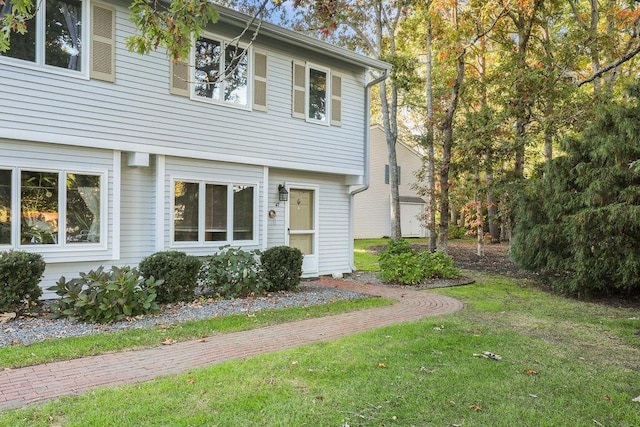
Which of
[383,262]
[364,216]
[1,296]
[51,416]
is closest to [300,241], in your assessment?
[383,262]

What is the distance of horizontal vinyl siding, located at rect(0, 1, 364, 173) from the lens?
6555mm

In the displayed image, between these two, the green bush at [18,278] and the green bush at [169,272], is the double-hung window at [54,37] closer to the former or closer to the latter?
the green bush at [18,278]

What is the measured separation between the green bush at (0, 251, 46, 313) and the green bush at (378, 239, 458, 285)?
6773mm

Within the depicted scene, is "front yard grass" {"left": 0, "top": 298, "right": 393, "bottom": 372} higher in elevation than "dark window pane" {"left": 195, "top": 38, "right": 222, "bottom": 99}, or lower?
lower

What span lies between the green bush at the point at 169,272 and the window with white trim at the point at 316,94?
4341mm

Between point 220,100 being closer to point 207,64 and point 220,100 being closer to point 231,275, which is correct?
point 207,64

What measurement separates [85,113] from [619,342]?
8.18 metres

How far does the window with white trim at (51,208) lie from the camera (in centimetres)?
638

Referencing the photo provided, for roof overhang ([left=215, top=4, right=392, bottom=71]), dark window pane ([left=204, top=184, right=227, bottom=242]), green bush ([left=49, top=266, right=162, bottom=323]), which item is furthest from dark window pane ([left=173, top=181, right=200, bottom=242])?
roof overhang ([left=215, top=4, right=392, bottom=71])

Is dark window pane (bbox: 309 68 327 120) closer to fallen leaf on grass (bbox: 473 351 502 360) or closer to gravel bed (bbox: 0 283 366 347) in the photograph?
gravel bed (bbox: 0 283 366 347)

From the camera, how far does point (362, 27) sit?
17.6 m

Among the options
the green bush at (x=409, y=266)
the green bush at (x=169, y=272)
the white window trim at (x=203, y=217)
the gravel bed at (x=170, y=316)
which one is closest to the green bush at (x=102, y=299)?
the gravel bed at (x=170, y=316)

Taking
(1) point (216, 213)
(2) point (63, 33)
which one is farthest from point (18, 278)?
(2) point (63, 33)

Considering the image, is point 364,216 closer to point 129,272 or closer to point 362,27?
point 362,27
